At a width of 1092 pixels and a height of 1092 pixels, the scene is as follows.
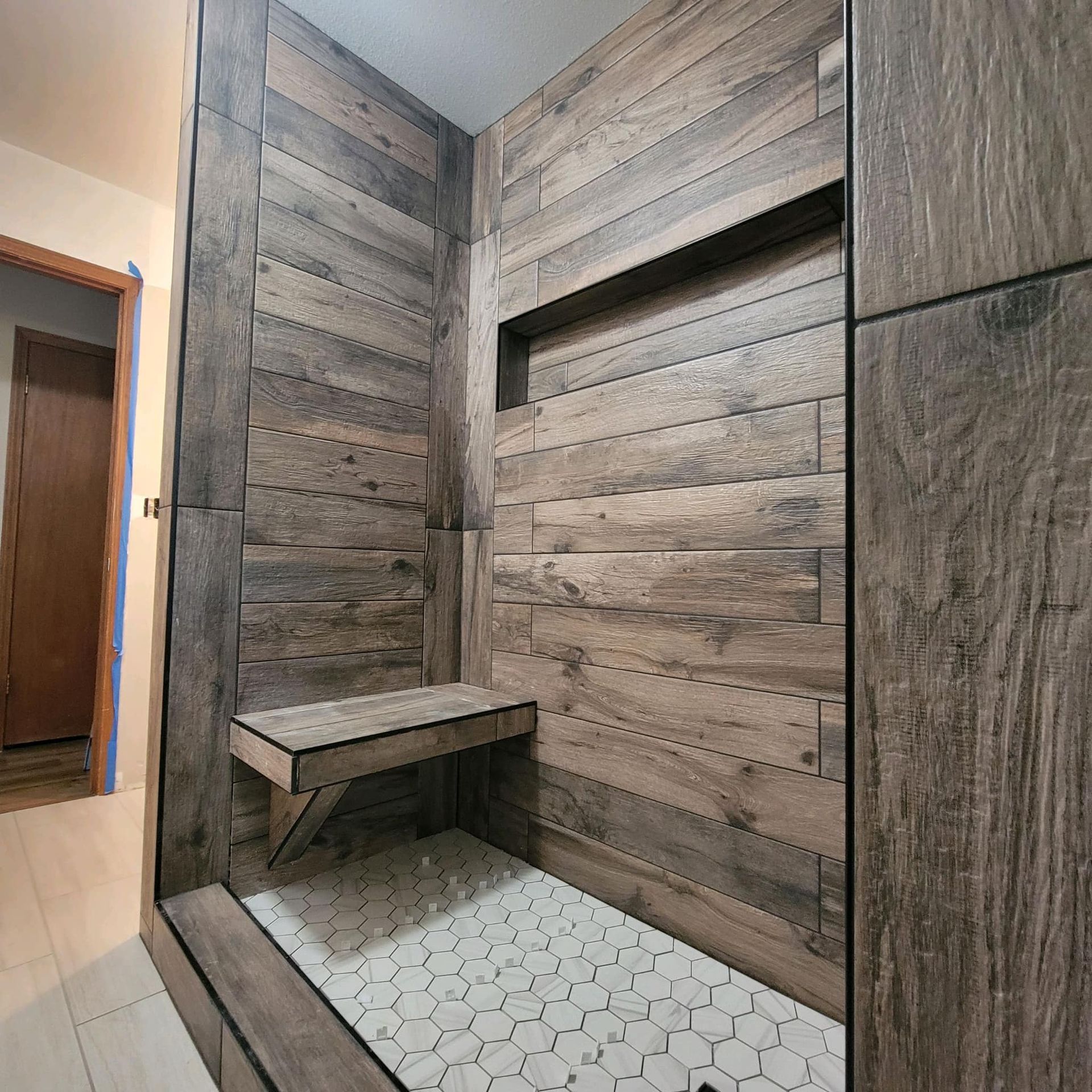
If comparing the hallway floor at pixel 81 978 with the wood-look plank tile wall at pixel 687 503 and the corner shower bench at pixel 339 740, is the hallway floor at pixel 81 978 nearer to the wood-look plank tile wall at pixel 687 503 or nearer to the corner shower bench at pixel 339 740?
the corner shower bench at pixel 339 740

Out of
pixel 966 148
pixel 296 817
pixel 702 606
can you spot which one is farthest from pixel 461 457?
pixel 966 148

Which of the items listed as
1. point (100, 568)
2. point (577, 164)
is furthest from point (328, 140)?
point (100, 568)

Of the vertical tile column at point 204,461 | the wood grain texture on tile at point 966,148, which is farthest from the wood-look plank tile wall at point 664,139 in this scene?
the wood grain texture on tile at point 966,148

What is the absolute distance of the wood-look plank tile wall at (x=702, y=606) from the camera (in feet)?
4.11

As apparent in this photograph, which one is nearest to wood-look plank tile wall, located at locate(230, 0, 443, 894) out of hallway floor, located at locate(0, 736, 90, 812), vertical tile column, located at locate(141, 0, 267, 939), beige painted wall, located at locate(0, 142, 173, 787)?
vertical tile column, located at locate(141, 0, 267, 939)

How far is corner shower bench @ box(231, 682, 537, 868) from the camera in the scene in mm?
1354

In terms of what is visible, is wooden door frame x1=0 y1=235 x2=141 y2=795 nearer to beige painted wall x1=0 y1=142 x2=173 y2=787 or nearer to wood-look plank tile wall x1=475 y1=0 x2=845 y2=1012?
beige painted wall x1=0 y1=142 x2=173 y2=787

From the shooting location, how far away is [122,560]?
257cm

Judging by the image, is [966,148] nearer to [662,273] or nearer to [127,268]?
[662,273]

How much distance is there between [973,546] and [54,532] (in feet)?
13.8

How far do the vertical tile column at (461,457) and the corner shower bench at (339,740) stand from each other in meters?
0.26

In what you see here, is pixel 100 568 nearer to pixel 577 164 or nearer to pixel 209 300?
pixel 209 300

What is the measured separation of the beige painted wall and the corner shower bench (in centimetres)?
137

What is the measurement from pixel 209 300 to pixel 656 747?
1.60 m
